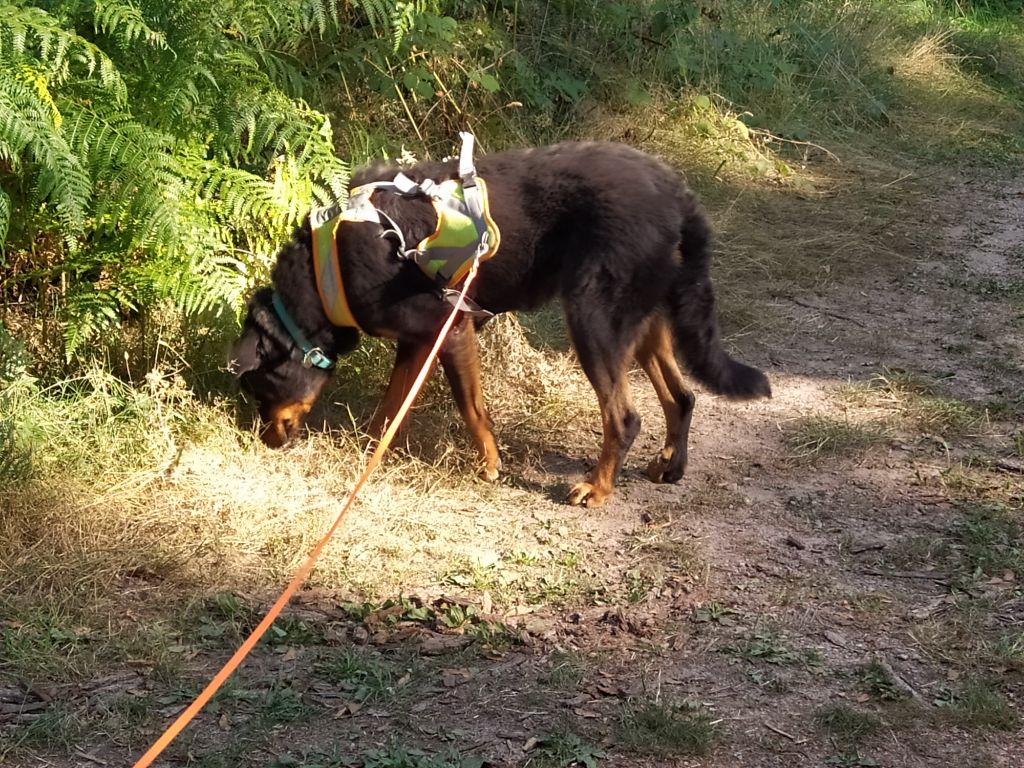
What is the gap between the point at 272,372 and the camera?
4.90 m

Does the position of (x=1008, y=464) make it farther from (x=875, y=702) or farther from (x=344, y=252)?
(x=344, y=252)

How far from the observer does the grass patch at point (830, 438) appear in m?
5.13

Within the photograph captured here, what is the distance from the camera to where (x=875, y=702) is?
3.40 metres

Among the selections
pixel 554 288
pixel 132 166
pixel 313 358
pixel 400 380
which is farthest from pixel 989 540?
pixel 132 166

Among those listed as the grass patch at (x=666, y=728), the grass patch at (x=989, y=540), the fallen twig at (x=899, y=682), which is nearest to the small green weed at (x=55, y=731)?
the grass patch at (x=666, y=728)

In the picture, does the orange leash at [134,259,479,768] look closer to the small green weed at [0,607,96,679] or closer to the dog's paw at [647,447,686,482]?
the small green weed at [0,607,96,679]

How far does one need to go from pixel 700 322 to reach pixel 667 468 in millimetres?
692

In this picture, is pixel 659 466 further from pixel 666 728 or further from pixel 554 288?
pixel 666 728

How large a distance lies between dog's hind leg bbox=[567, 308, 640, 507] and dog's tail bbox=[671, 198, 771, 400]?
31cm

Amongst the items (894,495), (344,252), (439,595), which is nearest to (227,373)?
(344,252)

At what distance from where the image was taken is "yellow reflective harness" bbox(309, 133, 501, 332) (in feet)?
15.3

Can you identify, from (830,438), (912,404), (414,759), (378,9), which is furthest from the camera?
(378,9)

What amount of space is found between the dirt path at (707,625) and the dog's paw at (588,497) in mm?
58

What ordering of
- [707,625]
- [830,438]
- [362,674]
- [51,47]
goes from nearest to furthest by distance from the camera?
[362,674] → [707,625] → [51,47] → [830,438]
